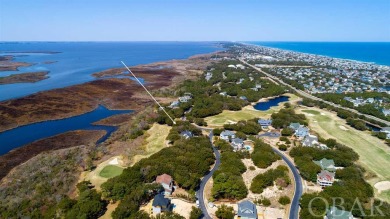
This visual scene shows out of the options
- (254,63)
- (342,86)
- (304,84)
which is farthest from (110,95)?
(254,63)

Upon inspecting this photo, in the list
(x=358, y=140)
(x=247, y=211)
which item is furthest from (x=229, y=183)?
(x=358, y=140)

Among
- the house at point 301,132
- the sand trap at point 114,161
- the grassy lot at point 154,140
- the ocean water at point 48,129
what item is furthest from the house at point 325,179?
the ocean water at point 48,129

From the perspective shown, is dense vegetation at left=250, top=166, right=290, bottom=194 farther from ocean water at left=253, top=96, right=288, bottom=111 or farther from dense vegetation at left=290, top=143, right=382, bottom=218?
ocean water at left=253, top=96, right=288, bottom=111

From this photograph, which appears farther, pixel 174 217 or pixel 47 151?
pixel 47 151

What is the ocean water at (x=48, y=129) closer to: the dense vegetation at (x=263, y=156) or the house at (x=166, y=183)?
the house at (x=166, y=183)

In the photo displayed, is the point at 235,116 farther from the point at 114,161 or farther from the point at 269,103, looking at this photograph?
the point at 114,161

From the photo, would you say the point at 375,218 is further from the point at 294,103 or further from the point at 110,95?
the point at 110,95

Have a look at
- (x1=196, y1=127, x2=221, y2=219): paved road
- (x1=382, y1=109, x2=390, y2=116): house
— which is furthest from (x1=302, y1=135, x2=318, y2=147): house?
(x1=382, y1=109, x2=390, y2=116): house
